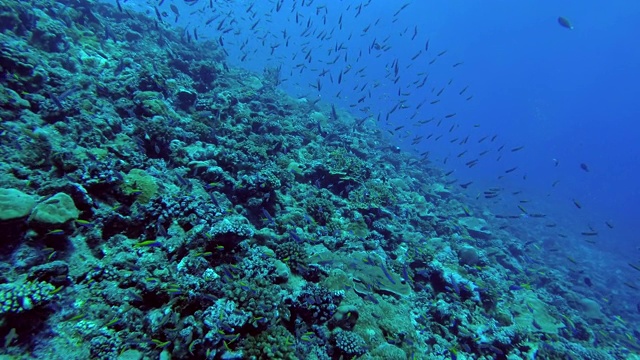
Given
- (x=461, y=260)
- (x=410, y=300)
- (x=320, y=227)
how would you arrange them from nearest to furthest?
(x=410, y=300) → (x=320, y=227) → (x=461, y=260)

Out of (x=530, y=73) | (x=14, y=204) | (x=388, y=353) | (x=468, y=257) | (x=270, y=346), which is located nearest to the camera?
(x=14, y=204)

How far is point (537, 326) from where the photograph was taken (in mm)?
11305

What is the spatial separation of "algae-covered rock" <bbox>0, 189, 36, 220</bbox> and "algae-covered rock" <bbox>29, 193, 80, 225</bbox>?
126 mm

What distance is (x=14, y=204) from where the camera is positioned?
5078mm

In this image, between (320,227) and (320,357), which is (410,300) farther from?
(320,357)

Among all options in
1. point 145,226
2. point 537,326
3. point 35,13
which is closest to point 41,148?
point 145,226

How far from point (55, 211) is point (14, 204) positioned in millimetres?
571

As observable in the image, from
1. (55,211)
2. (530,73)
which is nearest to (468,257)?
(55,211)

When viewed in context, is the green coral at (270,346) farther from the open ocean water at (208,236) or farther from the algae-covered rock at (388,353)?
the algae-covered rock at (388,353)

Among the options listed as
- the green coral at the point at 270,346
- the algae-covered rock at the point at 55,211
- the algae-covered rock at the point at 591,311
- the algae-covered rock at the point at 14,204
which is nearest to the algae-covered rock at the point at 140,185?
the algae-covered rock at the point at 55,211

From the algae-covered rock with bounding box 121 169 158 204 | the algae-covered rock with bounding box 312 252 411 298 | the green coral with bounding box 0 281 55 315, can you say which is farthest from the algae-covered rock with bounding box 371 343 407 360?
the algae-covered rock with bounding box 121 169 158 204

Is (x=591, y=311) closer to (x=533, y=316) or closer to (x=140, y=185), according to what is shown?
(x=533, y=316)

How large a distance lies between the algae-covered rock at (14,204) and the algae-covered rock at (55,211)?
0.13m

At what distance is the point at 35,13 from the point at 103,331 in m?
14.7
